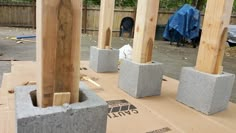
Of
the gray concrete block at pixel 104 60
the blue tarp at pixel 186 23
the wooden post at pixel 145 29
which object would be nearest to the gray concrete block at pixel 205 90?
the wooden post at pixel 145 29

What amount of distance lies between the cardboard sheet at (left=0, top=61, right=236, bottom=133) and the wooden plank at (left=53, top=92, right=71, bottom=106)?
0.77m

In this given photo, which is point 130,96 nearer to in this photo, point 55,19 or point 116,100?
point 116,100

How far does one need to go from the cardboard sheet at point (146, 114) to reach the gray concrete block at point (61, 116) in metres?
0.68

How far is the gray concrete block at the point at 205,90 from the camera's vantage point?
2.35m

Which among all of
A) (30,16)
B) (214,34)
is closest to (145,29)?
(214,34)

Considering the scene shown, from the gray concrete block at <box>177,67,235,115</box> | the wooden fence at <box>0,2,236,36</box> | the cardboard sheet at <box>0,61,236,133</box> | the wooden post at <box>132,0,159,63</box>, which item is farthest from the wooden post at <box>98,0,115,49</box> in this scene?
the wooden fence at <box>0,2,236,36</box>

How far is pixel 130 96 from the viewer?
2.73 meters

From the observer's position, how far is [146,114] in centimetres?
227

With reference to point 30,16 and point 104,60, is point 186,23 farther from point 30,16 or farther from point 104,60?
point 30,16

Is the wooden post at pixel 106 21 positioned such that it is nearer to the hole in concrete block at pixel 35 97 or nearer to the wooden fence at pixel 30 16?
the hole in concrete block at pixel 35 97

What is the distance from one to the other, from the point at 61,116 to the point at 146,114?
4.19ft

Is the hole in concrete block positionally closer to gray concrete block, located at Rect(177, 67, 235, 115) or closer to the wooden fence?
gray concrete block, located at Rect(177, 67, 235, 115)

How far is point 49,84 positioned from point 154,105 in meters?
1.58

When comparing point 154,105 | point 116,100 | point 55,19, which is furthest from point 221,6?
point 55,19
